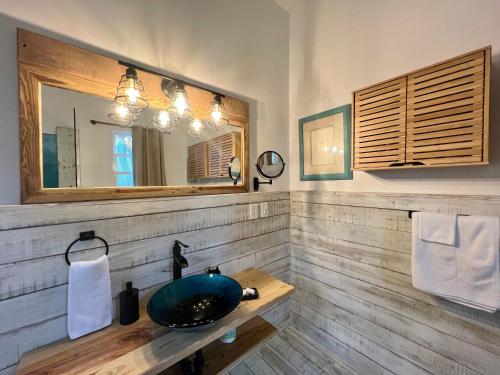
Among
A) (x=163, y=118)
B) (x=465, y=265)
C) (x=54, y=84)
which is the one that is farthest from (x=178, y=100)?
(x=465, y=265)

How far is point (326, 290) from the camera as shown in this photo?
1746mm

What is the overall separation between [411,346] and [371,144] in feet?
4.08

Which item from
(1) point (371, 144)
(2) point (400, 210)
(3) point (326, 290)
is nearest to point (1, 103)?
(1) point (371, 144)

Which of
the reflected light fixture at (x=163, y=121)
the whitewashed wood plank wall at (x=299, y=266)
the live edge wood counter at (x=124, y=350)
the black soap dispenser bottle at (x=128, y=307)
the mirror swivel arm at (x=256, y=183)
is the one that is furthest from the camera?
the mirror swivel arm at (x=256, y=183)

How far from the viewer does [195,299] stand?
1.16 meters

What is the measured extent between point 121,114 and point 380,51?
1.63 meters

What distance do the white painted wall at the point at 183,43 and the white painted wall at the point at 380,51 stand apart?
170mm

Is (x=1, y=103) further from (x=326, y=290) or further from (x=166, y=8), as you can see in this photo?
(x=326, y=290)

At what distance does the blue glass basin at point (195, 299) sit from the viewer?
3.34 feet

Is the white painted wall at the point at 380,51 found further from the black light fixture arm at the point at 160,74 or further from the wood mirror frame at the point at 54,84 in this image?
the wood mirror frame at the point at 54,84

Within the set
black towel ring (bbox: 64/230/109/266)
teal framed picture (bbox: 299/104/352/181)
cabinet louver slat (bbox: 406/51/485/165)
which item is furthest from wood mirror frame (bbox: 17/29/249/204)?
cabinet louver slat (bbox: 406/51/485/165)

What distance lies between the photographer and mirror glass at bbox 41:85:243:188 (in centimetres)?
96

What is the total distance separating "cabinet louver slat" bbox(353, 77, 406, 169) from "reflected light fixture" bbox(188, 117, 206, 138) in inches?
39.3

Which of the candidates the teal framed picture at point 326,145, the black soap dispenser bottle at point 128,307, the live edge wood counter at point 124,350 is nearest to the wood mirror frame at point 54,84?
the black soap dispenser bottle at point 128,307
